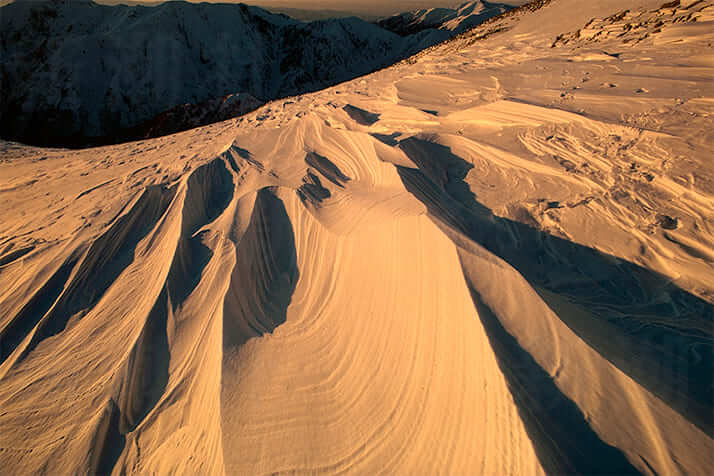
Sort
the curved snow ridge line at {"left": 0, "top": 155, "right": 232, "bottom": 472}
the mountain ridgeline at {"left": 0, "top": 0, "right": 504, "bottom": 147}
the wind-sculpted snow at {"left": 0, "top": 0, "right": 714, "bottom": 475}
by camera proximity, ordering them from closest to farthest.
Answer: the wind-sculpted snow at {"left": 0, "top": 0, "right": 714, "bottom": 475}, the curved snow ridge line at {"left": 0, "top": 155, "right": 232, "bottom": 472}, the mountain ridgeline at {"left": 0, "top": 0, "right": 504, "bottom": 147}

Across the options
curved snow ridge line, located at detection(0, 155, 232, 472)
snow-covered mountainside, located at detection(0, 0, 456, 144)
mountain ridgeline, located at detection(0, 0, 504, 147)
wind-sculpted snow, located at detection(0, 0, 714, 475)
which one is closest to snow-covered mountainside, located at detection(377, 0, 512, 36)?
mountain ridgeline, located at detection(0, 0, 504, 147)

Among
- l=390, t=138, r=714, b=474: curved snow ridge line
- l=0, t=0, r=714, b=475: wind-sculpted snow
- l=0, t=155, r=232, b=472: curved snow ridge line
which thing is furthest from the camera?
l=0, t=155, r=232, b=472: curved snow ridge line

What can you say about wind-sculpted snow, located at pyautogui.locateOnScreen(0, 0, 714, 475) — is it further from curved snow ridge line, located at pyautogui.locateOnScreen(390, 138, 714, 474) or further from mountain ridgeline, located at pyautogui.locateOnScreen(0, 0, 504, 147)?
mountain ridgeline, located at pyautogui.locateOnScreen(0, 0, 504, 147)

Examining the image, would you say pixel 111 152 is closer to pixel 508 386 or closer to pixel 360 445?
pixel 360 445

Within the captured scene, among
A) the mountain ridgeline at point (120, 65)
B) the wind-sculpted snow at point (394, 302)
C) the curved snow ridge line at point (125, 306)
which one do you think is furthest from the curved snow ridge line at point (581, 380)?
the mountain ridgeline at point (120, 65)

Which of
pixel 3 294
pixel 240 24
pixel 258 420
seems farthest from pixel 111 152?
pixel 240 24

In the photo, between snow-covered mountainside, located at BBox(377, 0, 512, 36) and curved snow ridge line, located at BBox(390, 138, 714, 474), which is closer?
curved snow ridge line, located at BBox(390, 138, 714, 474)

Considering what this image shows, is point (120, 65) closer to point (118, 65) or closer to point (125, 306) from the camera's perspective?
point (118, 65)

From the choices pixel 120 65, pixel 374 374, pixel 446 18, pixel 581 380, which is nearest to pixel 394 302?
pixel 374 374
